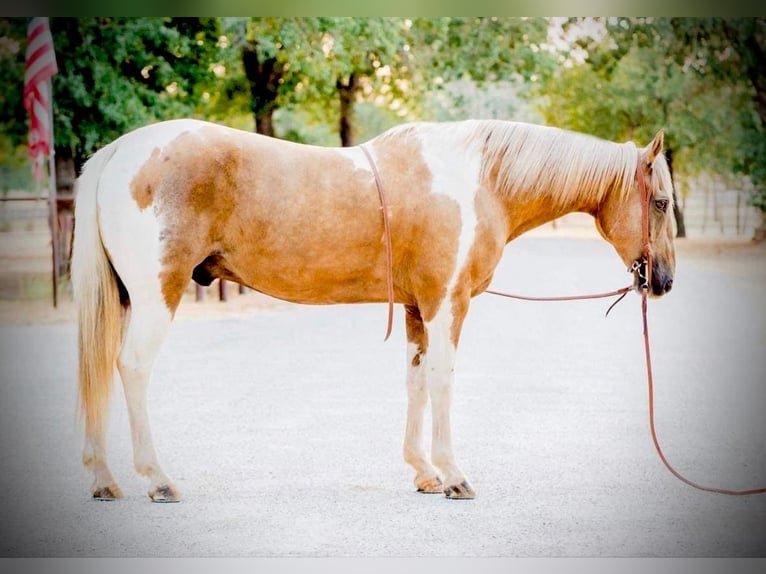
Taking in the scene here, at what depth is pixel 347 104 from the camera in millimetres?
14023

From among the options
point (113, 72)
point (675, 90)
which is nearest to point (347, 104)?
point (113, 72)

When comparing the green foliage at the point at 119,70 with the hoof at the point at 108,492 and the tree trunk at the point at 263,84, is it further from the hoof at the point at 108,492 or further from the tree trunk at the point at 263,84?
the hoof at the point at 108,492

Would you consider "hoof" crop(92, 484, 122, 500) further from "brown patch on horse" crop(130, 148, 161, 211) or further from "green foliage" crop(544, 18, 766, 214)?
"green foliage" crop(544, 18, 766, 214)

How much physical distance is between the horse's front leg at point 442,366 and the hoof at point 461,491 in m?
0.11

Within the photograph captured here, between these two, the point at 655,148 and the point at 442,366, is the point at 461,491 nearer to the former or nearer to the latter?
the point at 442,366

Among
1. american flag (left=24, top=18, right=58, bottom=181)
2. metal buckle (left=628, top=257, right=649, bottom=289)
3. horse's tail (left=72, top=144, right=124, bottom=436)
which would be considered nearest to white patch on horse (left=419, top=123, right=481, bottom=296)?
metal buckle (left=628, top=257, right=649, bottom=289)

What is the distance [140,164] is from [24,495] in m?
1.70

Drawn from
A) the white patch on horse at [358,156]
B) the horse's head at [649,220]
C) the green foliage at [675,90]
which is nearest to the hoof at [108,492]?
the white patch on horse at [358,156]

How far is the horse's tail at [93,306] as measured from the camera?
3.71 metres

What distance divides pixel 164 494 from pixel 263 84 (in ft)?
29.7

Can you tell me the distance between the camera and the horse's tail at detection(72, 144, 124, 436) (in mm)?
3711

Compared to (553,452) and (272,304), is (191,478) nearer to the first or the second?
(553,452)

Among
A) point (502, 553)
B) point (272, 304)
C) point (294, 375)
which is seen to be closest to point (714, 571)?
point (502, 553)

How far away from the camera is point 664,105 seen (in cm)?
1673
